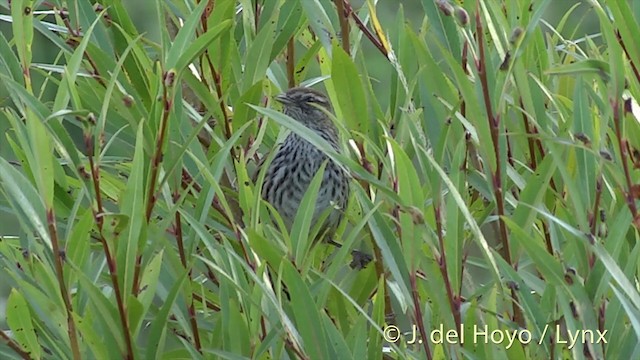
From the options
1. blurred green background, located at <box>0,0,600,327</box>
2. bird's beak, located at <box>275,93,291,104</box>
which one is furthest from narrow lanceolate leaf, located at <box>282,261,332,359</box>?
blurred green background, located at <box>0,0,600,327</box>

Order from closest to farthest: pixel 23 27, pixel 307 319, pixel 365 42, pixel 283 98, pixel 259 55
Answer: pixel 307 319
pixel 23 27
pixel 259 55
pixel 283 98
pixel 365 42

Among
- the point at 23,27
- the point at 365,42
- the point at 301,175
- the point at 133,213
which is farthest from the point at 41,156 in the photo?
the point at 365,42

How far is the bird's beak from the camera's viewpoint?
336cm

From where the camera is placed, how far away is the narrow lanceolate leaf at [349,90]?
2240 millimetres

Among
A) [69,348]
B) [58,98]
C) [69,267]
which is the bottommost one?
[69,348]

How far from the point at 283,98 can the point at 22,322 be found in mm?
1494

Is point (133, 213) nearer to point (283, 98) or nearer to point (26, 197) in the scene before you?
point (26, 197)

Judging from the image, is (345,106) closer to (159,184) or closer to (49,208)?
(159,184)

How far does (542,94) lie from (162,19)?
28.5 inches

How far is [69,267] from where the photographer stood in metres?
2.08

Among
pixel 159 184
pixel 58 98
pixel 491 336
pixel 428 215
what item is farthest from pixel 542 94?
pixel 58 98

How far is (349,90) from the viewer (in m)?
2.26

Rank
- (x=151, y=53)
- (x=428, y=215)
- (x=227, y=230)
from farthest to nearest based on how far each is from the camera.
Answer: (x=151, y=53) → (x=227, y=230) → (x=428, y=215)

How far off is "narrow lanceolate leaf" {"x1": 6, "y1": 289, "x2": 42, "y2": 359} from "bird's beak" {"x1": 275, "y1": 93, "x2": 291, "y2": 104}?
125 centimetres
